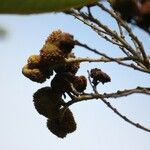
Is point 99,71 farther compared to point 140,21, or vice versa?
point 99,71

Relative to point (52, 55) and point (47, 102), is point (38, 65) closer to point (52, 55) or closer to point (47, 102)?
point (52, 55)

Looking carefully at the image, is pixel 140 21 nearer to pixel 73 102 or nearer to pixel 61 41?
pixel 61 41

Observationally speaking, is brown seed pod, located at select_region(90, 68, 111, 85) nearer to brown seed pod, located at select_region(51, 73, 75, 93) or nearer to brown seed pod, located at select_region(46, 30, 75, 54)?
brown seed pod, located at select_region(51, 73, 75, 93)

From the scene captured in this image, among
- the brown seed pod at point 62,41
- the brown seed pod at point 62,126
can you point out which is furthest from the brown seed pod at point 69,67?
the brown seed pod at point 62,126

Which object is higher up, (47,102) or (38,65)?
(38,65)

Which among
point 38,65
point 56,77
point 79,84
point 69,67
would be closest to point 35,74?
point 38,65

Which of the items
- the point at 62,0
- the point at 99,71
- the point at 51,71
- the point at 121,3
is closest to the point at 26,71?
the point at 51,71
